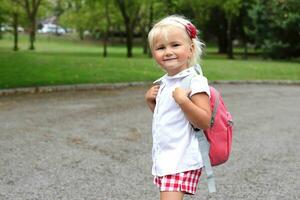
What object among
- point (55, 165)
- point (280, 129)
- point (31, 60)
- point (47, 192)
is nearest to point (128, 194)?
point (47, 192)

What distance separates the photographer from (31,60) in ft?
71.3

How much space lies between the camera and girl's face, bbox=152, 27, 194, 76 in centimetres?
292

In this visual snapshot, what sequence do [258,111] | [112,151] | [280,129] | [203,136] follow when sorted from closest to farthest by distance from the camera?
[203,136] → [112,151] → [280,129] → [258,111]

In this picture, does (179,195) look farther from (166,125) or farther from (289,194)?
(289,194)

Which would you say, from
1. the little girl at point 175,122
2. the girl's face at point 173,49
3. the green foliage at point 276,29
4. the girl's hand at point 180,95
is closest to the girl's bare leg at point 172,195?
the little girl at point 175,122

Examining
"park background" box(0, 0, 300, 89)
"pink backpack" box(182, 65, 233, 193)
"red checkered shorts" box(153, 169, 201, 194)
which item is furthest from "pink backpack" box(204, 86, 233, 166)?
"park background" box(0, 0, 300, 89)

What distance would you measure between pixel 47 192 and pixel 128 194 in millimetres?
769

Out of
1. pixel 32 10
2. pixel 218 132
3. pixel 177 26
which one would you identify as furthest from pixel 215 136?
Result: pixel 32 10

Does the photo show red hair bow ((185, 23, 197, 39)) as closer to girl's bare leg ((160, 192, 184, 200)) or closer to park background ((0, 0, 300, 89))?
park background ((0, 0, 300, 89))

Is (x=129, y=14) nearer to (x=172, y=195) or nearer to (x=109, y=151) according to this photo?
(x=109, y=151)

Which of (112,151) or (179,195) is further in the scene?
(112,151)

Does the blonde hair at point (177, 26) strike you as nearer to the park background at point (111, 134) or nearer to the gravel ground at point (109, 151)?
the park background at point (111, 134)

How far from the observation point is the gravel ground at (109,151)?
5.45 metres

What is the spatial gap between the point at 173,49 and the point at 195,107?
347 millimetres
